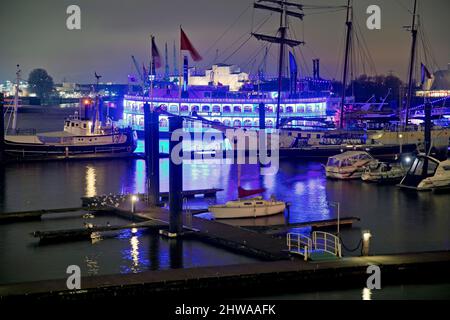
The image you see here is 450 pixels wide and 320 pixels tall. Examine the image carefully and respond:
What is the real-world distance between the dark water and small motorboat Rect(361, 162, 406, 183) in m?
0.74

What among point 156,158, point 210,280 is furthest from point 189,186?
point 210,280

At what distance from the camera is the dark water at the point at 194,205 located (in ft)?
66.1

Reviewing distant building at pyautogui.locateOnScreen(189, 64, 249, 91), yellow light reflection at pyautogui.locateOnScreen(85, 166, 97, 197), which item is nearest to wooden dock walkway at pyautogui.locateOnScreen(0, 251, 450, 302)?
yellow light reflection at pyautogui.locateOnScreen(85, 166, 97, 197)

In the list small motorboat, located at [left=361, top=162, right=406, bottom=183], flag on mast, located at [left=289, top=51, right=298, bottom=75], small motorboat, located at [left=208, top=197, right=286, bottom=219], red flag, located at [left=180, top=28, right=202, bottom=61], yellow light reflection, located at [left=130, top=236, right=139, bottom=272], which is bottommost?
yellow light reflection, located at [left=130, top=236, right=139, bottom=272]

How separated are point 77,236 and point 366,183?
61.0ft

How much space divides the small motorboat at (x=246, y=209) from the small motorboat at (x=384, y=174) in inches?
454

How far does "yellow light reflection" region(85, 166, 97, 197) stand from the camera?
33625 mm

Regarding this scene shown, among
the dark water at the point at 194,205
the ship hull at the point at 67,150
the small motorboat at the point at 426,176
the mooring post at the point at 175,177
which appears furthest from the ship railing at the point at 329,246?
the ship hull at the point at 67,150

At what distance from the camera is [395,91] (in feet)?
396

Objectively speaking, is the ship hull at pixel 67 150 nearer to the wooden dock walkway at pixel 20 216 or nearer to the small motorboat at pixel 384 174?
the small motorboat at pixel 384 174

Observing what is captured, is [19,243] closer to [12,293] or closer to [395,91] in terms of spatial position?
[12,293]

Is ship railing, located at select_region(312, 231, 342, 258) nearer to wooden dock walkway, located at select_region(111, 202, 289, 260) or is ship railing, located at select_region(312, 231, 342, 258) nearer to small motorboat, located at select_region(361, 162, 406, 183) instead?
wooden dock walkway, located at select_region(111, 202, 289, 260)

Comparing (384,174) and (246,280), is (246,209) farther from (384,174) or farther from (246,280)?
(384,174)

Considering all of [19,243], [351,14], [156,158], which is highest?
[351,14]
